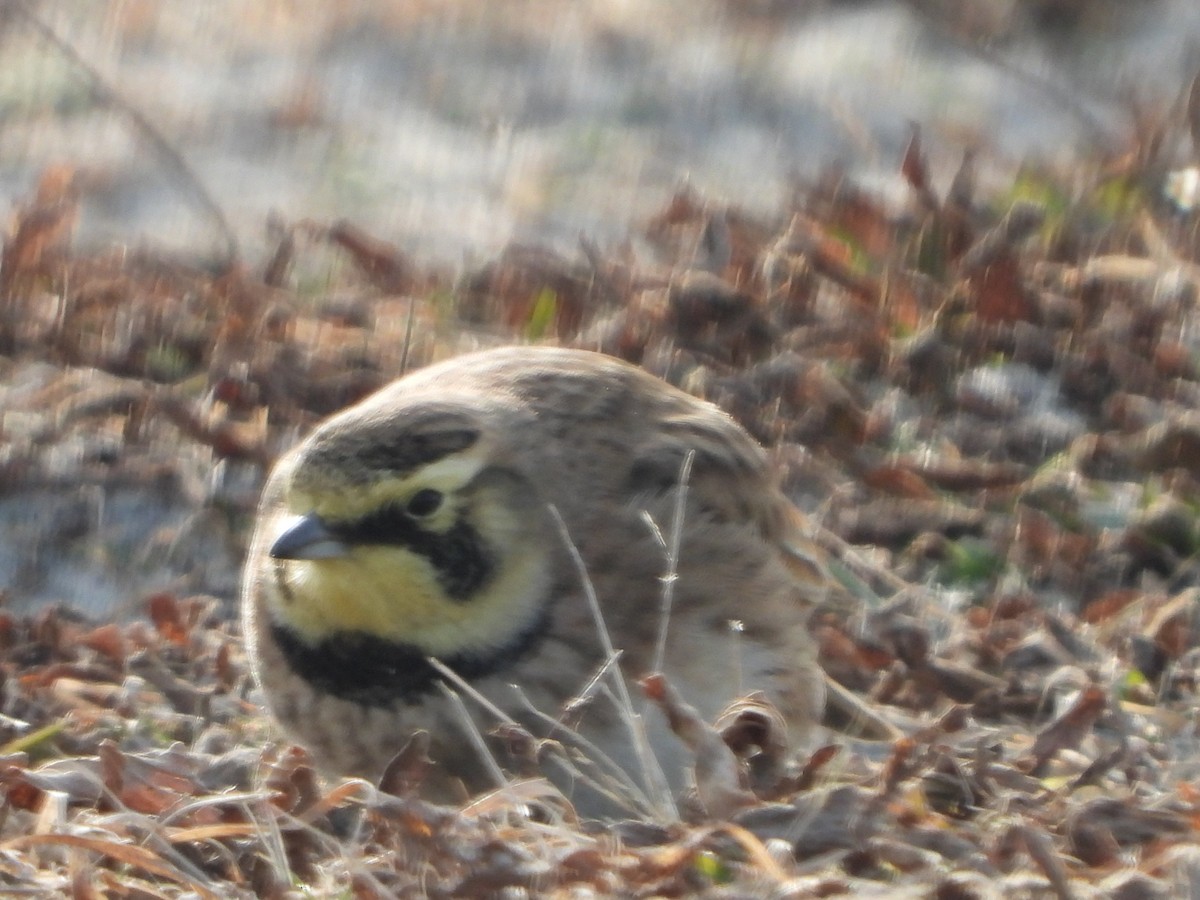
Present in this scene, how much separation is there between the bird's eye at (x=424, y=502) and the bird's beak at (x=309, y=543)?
0.15m

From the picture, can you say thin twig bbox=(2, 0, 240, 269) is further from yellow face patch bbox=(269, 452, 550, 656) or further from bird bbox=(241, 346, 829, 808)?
yellow face patch bbox=(269, 452, 550, 656)

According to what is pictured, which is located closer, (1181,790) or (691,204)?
(1181,790)

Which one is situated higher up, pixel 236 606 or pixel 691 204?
pixel 691 204

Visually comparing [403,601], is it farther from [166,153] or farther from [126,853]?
[166,153]

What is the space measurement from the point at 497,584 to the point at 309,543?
454 mm

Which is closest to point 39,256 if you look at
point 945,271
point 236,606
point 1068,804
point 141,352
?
point 141,352

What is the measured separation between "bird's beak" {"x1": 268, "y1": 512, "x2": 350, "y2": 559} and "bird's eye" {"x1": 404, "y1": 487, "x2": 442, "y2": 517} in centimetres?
15

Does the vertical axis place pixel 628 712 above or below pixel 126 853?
above

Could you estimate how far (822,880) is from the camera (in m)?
3.41

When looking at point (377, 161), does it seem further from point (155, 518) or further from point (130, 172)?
point (155, 518)

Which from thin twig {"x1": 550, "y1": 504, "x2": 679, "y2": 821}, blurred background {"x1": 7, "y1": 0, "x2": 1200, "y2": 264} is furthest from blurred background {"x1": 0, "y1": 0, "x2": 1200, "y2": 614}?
thin twig {"x1": 550, "y1": 504, "x2": 679, "y2": 821}

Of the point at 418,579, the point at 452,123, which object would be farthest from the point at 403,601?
the point at 452,123

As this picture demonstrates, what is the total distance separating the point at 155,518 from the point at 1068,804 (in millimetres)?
2916

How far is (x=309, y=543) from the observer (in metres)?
4.11
